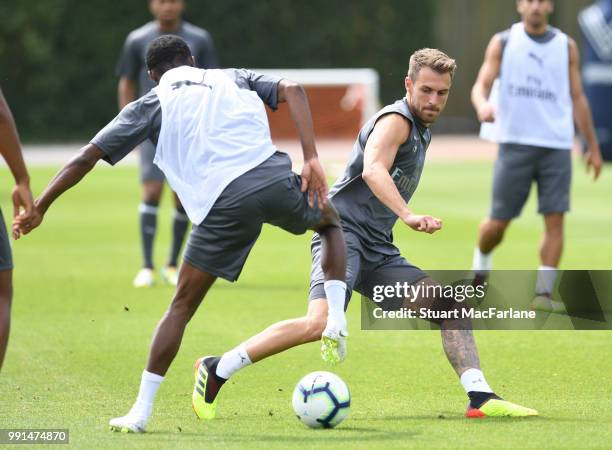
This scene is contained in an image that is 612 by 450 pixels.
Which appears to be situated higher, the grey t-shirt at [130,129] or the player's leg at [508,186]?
the grey t-shirt at [130,129]

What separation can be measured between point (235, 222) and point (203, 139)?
44 centimetres

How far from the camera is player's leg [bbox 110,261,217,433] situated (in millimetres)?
6473

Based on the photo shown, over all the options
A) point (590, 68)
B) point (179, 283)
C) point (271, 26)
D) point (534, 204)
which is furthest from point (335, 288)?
point (271, 26)

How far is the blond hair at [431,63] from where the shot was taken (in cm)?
696

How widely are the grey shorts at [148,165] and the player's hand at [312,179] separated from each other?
574 centimetres

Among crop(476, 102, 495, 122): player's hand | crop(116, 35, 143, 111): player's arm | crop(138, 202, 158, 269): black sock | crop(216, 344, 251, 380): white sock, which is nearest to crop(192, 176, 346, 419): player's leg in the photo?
crop(216, 344, 251, 380): white sock

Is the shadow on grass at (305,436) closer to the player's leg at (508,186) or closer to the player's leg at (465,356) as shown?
the player's leg at (465,356)

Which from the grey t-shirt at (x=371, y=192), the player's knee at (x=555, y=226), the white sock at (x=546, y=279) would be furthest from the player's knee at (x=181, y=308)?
the player's knee at (x=555, y=226)

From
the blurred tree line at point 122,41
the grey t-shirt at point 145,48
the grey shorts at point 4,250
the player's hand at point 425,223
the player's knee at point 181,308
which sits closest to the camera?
the grey shorts at point 4,250

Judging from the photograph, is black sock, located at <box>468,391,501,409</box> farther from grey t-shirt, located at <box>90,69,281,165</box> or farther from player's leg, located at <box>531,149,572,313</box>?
player's leg, located at <box>531,149,572,313</box>

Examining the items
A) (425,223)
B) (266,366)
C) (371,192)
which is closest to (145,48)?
(266,366)

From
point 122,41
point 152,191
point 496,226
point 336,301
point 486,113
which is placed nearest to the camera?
point 336,301

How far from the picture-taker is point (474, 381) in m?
6.86

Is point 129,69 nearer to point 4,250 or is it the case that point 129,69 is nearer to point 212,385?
point 212,385
